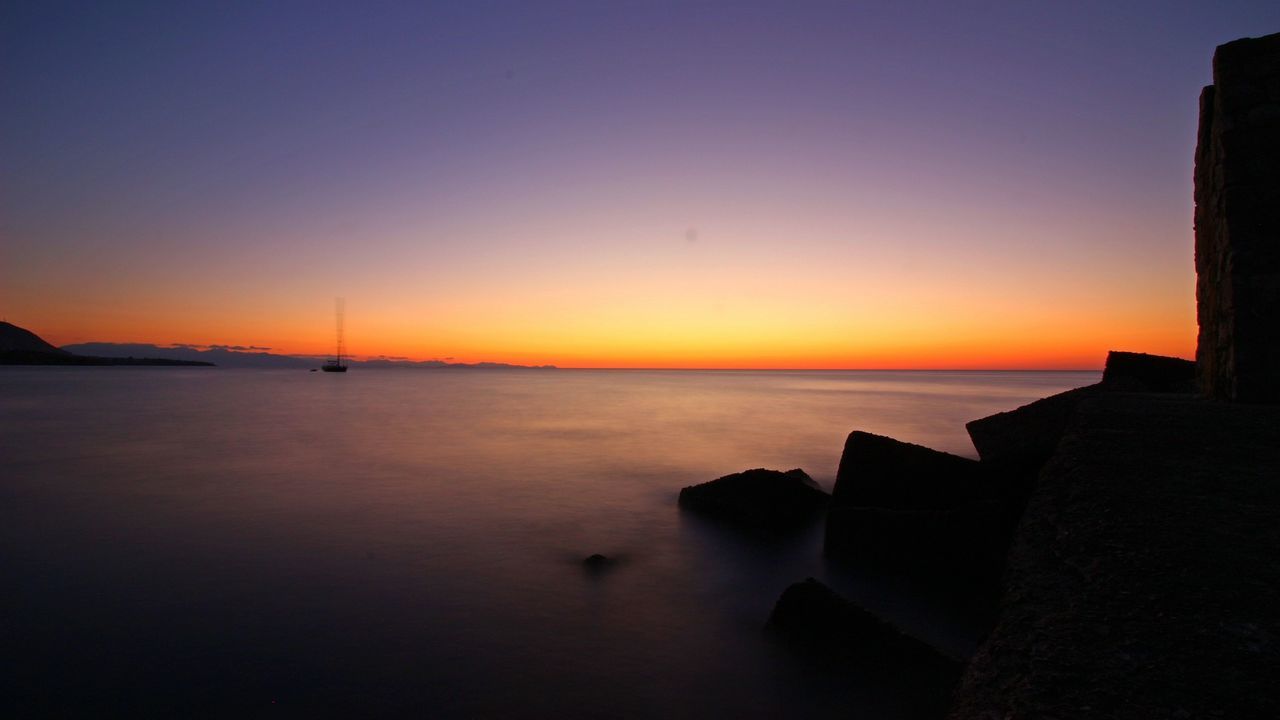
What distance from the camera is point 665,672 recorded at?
4461mm

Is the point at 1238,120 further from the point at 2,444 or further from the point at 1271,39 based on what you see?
the point at 2,444

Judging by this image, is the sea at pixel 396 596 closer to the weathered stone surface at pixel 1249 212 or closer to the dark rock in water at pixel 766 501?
the dark rock in water at pixel 766 501

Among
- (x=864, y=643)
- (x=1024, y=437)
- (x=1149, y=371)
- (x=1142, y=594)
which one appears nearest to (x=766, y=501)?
(x=1024, y=437)

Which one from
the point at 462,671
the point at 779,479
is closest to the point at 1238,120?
the point at 779,479

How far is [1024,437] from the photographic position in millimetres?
5977

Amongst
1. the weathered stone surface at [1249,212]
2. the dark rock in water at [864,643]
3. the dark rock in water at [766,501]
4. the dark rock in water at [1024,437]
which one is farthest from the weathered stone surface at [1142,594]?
the dark rock in water at [766,501]

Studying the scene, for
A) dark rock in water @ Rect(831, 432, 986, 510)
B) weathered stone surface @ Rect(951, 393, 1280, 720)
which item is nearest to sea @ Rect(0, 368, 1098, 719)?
dark rock in water @ Rect(831, 432, 986, 510)

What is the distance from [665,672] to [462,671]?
4.93 ft

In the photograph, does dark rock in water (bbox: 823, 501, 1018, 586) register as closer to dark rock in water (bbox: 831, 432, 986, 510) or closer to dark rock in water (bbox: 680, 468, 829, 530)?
dark rock in water (bbox: 831, 432, 986, 510)

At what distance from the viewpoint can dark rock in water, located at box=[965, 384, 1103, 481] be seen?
5.58 meters

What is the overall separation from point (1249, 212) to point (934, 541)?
133 inches

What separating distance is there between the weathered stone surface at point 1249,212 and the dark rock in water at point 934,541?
77.3 inches

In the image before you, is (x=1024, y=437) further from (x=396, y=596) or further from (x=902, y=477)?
(x=396, y=596)

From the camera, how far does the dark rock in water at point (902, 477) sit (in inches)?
225
